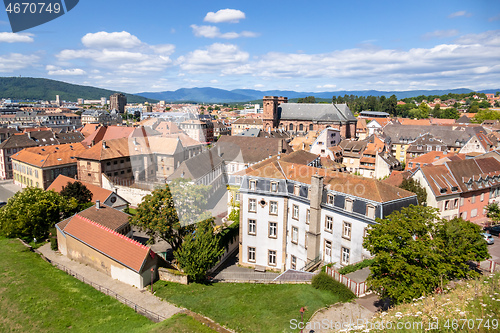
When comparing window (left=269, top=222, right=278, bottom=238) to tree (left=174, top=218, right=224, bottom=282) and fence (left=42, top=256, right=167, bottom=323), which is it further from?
fence (left=42, top=256, right=167, bottom=323)

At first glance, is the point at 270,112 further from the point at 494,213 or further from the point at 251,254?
the point at 251,254


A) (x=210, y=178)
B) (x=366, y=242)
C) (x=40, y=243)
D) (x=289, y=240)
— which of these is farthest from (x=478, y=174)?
(x=40, y=243)

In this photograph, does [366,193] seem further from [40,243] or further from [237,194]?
[40,243]

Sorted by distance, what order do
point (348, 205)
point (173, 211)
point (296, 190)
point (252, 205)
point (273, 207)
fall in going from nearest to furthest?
1. point (348, 205)
2. point (173, 211)
3. point (296, 190)
4. point (273, 207)
5. point (252, 205)

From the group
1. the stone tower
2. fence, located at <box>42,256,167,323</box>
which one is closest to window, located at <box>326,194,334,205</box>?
fence, located at <box>42,256,167,323</box>

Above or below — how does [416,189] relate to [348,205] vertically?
below

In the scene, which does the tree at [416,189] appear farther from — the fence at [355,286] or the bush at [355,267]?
the fence at [355,286]

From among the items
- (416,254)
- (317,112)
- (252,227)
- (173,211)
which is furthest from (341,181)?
(317,112)
